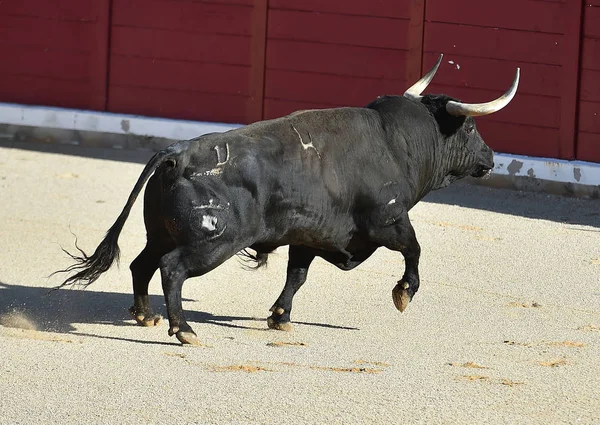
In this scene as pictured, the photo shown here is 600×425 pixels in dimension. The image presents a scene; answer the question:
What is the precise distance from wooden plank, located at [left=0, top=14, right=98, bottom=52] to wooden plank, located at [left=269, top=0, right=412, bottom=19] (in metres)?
1.71

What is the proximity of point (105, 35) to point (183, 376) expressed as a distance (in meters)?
6.51

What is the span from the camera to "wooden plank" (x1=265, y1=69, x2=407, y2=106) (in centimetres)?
992

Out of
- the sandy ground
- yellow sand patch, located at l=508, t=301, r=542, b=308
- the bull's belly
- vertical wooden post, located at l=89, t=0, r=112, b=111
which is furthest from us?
vertical wooden post, located at l=89, t=0, r=112, b=111

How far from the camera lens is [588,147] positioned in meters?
9.32

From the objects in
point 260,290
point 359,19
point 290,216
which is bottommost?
point 260,290

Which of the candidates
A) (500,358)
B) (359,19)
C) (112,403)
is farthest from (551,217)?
(112,403)

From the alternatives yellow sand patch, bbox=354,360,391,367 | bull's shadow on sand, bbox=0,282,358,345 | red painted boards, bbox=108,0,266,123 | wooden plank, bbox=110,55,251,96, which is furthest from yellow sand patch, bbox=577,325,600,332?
wooden plank, bbox=110,55,251,96

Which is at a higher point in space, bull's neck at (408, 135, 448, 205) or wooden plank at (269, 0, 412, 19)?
wooden plank at (269, 0, 412, 19)

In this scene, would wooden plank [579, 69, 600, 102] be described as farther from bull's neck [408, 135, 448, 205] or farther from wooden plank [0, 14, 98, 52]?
wooden plank [0, 14, 98, 52]

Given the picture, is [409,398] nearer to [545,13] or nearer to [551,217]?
[551,217]

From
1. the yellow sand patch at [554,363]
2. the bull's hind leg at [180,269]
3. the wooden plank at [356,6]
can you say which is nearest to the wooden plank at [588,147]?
the wooden plank at [356,6]

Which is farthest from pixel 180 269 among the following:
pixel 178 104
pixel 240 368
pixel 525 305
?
pixel 178 104

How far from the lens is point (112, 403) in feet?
13.9

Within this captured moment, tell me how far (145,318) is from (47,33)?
5894 millimetres
